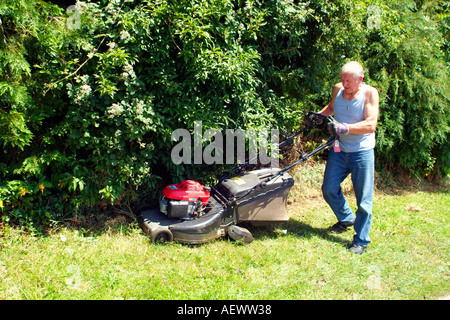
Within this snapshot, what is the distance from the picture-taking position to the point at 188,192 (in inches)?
160

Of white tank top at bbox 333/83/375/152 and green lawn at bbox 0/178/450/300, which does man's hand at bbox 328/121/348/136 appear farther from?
green lawn at bbox 0/178/450/300

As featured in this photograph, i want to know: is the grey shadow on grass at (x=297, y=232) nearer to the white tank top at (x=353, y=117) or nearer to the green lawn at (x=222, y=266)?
the green lawn at (x=222, y=266)

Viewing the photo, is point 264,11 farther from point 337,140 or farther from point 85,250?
point 85,250

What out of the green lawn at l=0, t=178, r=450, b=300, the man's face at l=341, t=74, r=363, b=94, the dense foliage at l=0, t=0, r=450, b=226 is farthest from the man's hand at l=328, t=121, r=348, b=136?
the green lawn at l=0, t=178, r=450, b=300

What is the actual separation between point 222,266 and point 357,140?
2.02 meters

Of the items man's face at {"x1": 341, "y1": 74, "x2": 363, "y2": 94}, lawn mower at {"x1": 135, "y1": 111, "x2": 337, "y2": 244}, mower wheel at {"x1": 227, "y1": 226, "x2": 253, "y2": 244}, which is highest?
man's face at {"x1": 341, "y1": 74, "x2": 363, "y2": 94}

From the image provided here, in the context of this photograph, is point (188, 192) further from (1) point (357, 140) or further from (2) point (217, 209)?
(1) point (357, 140)

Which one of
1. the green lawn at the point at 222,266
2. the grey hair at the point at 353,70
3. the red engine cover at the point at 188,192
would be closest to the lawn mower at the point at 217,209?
the red engine cover at the point at 188,192

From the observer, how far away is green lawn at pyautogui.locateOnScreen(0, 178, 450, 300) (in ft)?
10.5

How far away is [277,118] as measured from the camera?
519 centimetres

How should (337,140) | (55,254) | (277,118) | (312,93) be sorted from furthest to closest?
(312,93), (277,118), (337,140), (55,254)

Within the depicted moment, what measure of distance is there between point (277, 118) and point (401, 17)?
124 inches
